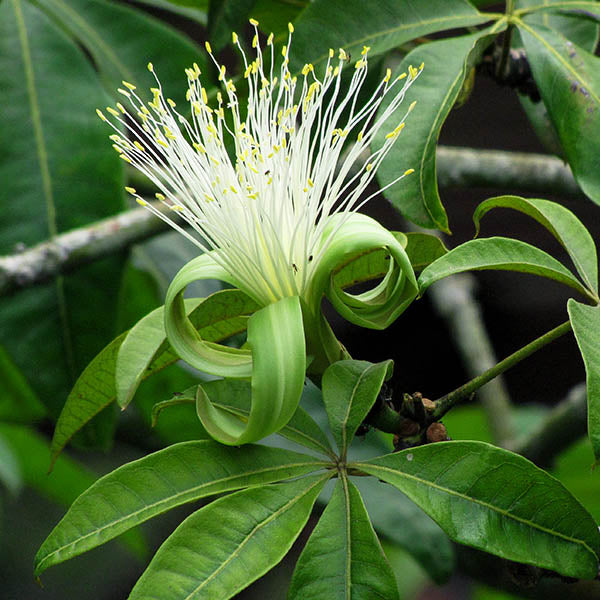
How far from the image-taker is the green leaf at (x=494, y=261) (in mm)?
592

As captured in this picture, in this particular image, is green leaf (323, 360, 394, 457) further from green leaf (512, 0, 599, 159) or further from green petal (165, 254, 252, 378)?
green leaf (512, 0, 599, 159)

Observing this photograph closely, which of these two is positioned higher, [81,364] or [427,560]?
[81,364]

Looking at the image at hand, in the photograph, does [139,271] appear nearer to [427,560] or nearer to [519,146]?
[427,560]

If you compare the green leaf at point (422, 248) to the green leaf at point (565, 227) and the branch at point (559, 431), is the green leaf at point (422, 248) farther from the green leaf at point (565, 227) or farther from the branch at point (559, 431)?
the branch at point (559, 431)

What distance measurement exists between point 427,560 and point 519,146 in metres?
1.57

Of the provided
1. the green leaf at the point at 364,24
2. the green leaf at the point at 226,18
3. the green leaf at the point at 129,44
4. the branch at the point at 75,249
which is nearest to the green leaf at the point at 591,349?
the green leaf at the point at 364,24

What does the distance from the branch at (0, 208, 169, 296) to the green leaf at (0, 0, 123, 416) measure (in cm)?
3

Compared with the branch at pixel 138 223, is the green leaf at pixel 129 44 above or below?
above

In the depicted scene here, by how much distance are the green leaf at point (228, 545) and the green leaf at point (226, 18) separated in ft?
1.80

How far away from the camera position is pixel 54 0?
1.38 metres

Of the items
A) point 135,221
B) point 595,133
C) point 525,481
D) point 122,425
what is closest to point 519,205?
point 595,133

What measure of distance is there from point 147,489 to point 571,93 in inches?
21.9

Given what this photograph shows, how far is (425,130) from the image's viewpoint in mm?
766

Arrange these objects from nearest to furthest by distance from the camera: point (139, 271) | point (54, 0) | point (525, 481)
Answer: point (525, 481) → point (54, 0) → point (139, 271)
